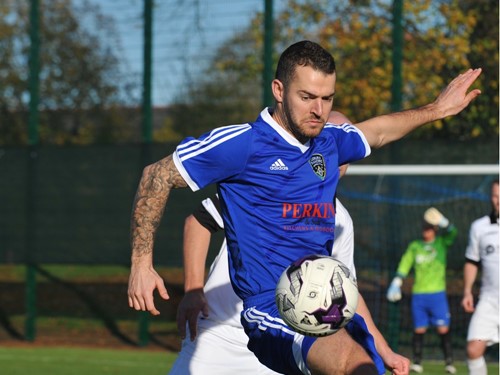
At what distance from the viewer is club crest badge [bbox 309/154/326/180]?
500 centimetres

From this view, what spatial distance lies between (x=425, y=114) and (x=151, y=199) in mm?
1643

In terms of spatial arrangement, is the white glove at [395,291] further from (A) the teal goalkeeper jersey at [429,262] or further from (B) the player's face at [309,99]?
(B) the player's face at [309,99]

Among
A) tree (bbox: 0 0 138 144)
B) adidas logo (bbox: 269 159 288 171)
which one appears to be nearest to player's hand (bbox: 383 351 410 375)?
adidas logo (bbox: 269 159 288 171)

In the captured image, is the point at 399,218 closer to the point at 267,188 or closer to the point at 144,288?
the point at 267,188

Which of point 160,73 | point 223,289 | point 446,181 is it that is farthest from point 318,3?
point 223,289

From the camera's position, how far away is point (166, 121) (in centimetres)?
1441

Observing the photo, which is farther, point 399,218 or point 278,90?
point 399,218

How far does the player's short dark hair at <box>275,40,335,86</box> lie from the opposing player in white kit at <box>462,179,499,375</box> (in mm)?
5194

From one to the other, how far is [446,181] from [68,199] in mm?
5298

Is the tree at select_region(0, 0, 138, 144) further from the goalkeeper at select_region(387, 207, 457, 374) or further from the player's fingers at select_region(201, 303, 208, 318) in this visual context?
the player's fingers at select_region(201, 303, 208, 318)

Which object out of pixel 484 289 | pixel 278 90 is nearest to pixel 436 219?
pixel 484 289

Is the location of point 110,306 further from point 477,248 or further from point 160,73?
point 477,248

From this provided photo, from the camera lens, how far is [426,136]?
532 inches

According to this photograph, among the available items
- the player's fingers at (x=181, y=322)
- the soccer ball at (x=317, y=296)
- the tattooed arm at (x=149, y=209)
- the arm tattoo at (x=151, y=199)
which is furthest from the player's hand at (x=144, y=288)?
the player's fingers at (x=181, y=322)
